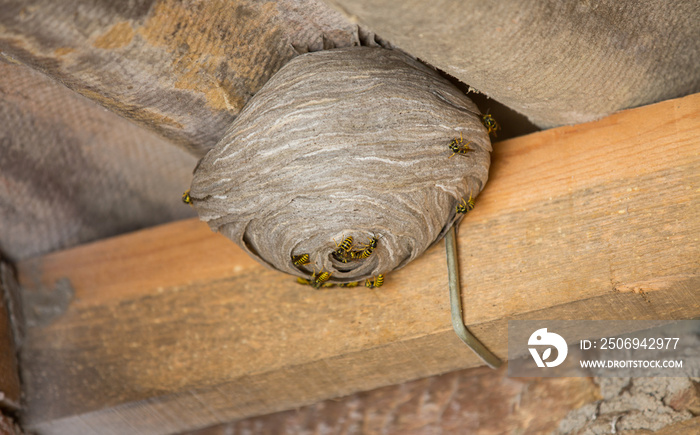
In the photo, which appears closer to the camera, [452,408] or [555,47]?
[555,47]

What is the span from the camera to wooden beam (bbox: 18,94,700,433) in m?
1.76

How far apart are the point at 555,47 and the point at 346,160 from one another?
→ 1.97 feet

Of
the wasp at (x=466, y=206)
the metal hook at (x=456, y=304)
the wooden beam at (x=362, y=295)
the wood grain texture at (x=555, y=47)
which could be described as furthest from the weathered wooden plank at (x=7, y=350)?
the wood grain texture at (x=555, y=47)

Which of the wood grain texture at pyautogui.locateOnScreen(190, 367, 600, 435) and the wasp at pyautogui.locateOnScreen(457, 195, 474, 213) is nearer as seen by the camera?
the wasp at pyautogui.locateOnScreen(457, 195, 474, 213)

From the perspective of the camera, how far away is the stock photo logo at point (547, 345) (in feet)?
6.22

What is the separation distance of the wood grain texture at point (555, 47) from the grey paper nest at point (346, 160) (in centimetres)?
17

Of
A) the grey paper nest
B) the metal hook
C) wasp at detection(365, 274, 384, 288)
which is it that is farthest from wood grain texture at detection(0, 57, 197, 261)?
the metal hook

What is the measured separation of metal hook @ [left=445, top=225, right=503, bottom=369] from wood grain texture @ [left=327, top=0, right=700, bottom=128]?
461 mm

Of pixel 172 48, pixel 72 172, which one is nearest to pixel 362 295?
pixel 172 48

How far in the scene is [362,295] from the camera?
79.7 inches

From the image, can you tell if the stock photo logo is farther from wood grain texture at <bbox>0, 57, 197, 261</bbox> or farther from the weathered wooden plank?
the weathered wooden plank

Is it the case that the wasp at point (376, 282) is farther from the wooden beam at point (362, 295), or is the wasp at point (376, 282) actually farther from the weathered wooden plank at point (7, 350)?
the weathered wooden plank at point (7, 350)

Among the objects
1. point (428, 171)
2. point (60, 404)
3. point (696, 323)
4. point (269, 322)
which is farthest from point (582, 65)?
point (60, 404)

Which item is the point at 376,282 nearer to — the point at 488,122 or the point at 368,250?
the point at 368,250
